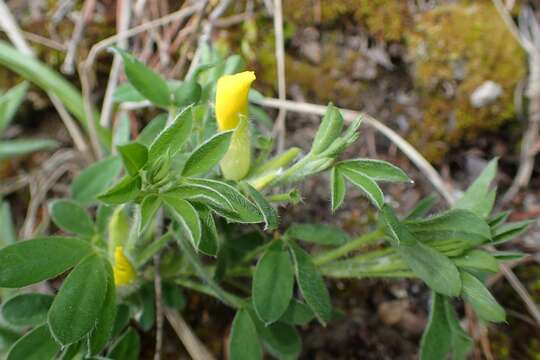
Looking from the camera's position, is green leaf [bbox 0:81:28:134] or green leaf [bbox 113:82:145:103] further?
Answer: green leaf [bbox 0:81:28:134]

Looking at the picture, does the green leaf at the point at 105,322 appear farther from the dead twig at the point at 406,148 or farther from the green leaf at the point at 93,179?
the dead twig at the point at 406,148

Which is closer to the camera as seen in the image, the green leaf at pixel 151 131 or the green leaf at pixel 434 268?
the green leaf at pixel 434 268

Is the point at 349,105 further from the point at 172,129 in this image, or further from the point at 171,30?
the point at 172,129

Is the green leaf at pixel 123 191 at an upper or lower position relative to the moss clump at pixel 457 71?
upper

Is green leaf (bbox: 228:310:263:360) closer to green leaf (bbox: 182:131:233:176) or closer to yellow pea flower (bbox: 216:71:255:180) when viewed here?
yellow pea flower (bbox: 216:71:255:180)

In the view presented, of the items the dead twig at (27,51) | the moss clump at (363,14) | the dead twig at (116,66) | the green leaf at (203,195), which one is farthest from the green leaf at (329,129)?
the moss clump at (363,14)

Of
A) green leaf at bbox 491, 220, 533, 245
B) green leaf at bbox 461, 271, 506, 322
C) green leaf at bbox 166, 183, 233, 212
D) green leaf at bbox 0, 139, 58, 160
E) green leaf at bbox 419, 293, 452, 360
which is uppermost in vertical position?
green leaf at bbox 166, 183, 233, 212

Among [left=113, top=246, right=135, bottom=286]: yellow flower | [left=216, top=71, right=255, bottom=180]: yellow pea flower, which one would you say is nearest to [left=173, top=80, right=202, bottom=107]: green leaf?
[left=216, top=71, right=255, bottom=180]: yellow pea flower

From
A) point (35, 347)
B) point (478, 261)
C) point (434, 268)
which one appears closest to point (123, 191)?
point (35, 347)
